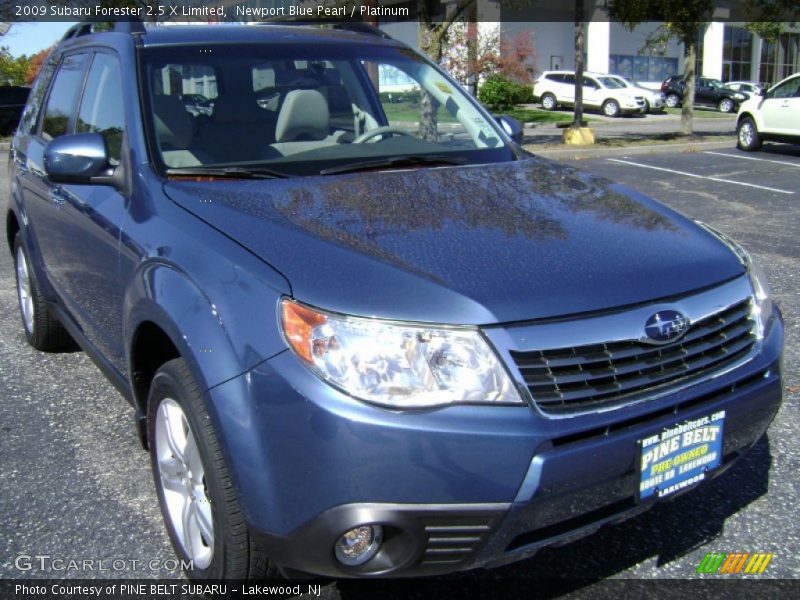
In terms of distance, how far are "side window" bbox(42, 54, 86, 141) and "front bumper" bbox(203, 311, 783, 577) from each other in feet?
8.09

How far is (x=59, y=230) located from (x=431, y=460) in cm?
252

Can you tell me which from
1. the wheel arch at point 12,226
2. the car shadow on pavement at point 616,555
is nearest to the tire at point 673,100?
the wheel arch at point 12,226

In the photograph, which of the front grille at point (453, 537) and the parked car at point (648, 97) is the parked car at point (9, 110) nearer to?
the parked car at point (648, 97)

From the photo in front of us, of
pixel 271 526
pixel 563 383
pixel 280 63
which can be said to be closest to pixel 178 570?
pixel 271 526

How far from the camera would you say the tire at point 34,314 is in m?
4.66

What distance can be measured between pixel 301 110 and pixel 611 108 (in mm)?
31966

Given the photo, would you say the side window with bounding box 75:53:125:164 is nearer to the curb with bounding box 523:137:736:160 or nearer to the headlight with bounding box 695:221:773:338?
the headlight with bounding box 695:221:773:338

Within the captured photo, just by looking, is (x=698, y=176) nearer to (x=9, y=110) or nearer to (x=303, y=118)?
(x=303, y=118)

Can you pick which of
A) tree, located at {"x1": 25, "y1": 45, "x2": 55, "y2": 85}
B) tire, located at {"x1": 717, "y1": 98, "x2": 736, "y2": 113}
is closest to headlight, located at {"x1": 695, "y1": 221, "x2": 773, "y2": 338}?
tire, located at {"x1": 717, "y1": 98, "x2": 736, "y2": 113}

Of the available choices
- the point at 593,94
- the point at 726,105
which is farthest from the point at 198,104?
the point at 726,105

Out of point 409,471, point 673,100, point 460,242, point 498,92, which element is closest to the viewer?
point 409,471

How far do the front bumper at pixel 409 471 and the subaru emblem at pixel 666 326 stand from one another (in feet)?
0.58

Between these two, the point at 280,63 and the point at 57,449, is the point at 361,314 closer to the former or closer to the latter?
the point at 280,63

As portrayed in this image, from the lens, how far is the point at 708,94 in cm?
3825
